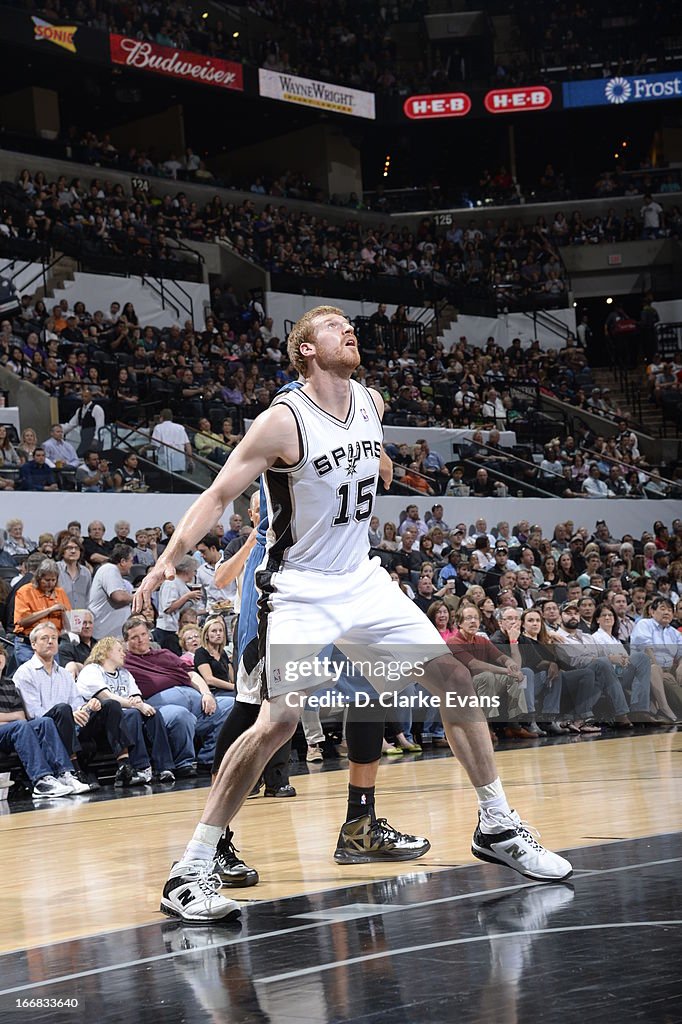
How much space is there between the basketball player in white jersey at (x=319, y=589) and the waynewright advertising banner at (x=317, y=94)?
25.2 metres

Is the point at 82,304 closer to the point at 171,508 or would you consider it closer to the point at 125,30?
the point at 171,508

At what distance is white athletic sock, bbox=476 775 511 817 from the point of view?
442 centimetres

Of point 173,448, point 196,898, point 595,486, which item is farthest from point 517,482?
point 196,898

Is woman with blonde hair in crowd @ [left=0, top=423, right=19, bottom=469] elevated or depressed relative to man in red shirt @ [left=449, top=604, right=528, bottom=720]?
elevated

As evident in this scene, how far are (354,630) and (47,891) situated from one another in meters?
1.65

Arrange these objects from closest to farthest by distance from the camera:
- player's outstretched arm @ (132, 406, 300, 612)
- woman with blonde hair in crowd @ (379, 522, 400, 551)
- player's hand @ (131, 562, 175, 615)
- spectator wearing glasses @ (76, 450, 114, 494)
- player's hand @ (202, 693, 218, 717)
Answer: player's hand @ (131, 562, 175, 615) < player's outstretched arm @ (132, 406, 300, 612) < player's hand @ (202, 693, 218, 717) < spectator wearing glasses @ (76, 450, 114, 494) < woman with blonde hair in crowd @ (379, 522, 400, 551)

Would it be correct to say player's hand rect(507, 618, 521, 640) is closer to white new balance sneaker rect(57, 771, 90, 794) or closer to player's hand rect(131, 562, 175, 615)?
white new balance sneaker rect(57, 771, 90, 794)

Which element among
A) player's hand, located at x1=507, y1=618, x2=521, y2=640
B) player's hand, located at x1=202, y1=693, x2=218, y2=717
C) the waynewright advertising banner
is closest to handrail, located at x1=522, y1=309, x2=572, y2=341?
the waynewright advertising banner

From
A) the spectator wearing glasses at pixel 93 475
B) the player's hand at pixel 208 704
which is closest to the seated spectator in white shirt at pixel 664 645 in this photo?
the player's hand at pixel 208 704

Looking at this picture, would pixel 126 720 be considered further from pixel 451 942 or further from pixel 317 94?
pixel 317 94

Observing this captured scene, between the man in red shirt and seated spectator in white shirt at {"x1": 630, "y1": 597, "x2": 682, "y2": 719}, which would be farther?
seated spectator in white shirt at {"x1": 630, "y1": 597, "x2": 682, "y2": 719}

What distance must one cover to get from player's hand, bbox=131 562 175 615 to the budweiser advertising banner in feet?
76.0

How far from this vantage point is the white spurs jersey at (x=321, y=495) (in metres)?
4.31

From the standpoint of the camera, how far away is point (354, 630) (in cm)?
434
